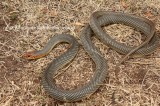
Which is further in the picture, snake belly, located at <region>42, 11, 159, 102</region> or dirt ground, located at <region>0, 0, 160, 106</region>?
dirt ground, located at <region>0, 0, 160, 106</region>

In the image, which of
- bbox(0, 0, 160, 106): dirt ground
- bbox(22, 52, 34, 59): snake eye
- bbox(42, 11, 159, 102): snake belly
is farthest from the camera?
bbox(22, 52, 34, 59): snake eye

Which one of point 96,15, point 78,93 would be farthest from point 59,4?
point 78,93

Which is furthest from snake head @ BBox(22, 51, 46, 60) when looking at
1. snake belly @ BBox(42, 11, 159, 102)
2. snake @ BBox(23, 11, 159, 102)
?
snake belly @ BBox(42, 11, 159, 102)

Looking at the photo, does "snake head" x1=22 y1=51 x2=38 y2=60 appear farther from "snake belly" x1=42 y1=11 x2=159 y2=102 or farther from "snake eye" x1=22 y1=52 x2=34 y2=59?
"snake belly" x1=42 y1=11 x2=159 y2=102

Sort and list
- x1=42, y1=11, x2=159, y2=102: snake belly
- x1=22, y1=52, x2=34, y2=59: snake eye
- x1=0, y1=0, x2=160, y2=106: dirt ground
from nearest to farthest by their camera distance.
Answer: x1=42, y1=11, x2=159, y2=102: snake belly < x1=0, y1=0, x2=160, y2=106: dirt ground < x1=22, y1=52, x2=34, y2=59: snake eye

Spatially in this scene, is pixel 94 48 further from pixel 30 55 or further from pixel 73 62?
pixel 30 55

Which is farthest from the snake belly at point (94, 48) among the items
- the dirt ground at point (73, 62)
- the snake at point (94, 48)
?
the dirt ground at point (73, 62)

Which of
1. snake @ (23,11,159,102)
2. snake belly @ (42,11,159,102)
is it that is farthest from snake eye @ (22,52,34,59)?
snake belly @ (42,11,159,102)

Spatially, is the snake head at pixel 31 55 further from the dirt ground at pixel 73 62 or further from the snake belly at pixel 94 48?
the snake belly at pixel 94 48
